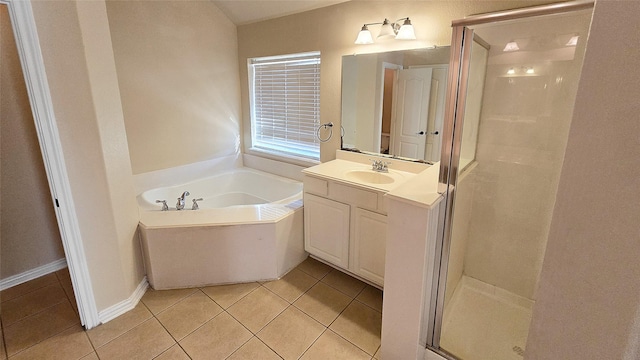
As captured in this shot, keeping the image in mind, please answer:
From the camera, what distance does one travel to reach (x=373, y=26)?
2346 mm

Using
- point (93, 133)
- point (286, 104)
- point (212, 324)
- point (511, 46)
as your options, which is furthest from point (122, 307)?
point (511, 46)

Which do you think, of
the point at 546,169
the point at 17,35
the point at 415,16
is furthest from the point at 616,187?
the point at 17,35

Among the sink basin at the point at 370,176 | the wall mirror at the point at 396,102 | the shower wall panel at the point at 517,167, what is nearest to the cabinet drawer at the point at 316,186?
the sink basin at the point at 370,176

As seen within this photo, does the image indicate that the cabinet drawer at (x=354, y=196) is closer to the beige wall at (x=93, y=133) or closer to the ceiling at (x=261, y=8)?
the beige wall at (x=93, y=133)

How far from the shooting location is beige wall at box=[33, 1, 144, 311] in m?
1.52

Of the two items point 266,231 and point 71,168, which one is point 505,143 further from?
point 71,168

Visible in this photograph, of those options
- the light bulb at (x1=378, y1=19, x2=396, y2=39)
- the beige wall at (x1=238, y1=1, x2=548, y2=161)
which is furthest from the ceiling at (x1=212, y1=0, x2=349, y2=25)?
the light bulb at (x1=378, y1=19, x2=396, y2=39)

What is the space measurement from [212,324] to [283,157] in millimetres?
1902

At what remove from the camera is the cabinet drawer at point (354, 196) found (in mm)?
1988

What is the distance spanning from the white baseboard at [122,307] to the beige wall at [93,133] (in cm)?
3

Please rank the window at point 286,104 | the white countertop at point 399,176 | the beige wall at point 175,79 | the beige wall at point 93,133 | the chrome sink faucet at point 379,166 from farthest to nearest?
1. the window at point 286,104
2. the beige wall at point 175,79
3. the chrome sink faucet at point 379,166
4. the beige wall at point 93,133
5. the white countertop at point 399,176

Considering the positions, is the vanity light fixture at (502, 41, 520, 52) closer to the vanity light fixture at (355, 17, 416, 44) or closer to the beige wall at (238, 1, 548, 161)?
the beige wall at (238, 1, 548, 161)

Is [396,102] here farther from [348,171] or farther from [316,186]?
[316,186]

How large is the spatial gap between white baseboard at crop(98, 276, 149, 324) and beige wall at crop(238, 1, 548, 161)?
1.87 m
